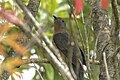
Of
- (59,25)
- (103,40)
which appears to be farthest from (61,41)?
(103,40)

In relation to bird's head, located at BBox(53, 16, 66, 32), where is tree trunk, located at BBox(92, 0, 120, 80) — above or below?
above

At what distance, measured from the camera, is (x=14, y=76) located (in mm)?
2641

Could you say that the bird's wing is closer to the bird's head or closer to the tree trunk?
the bird's head

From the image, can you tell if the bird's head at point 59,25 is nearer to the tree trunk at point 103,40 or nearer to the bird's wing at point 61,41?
the bird's wing at point 61,41

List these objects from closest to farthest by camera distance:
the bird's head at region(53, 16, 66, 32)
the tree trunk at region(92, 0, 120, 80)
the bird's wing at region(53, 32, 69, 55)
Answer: the tree trunk at region(92, 0, 120, 80), the bird's wing at region(53, 32, 69, 55), the bird's head at region(53, 16, 66, 32)

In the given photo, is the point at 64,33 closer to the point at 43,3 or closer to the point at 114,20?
the point at 43,3

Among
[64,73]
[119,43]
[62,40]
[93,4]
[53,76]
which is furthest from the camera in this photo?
[62,40]

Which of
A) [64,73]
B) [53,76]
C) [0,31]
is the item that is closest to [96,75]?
[53,76]

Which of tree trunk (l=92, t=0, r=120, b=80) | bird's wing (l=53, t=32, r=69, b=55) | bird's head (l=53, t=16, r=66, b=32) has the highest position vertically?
tree trunk (l=92, t=0, r=120, b=80)

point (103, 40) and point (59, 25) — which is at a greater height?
point (103, 40)

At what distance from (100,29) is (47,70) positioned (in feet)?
3.04

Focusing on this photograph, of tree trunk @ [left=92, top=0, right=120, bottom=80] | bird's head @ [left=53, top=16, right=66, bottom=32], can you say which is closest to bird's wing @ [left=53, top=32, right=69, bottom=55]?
bird's head @ [left=53, top=16, right=66, bottom=32]

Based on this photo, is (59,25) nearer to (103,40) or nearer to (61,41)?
(61,41)

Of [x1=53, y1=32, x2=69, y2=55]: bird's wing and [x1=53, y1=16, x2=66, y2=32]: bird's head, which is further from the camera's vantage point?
[x1=53, y1=16, x2=66, y2=32]: bird's head
